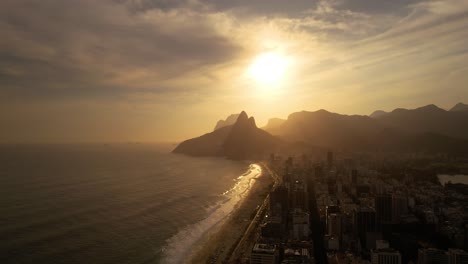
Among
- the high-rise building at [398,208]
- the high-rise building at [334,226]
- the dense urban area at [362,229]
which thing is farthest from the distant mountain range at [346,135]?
the high-rise building at [334,226]

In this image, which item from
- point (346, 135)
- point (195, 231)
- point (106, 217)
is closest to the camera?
point (195, 231)

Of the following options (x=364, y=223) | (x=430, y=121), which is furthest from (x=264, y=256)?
(x=430, y=121)

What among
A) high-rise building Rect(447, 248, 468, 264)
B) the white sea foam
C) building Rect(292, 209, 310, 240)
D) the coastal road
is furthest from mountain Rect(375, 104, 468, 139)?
high-rise building Rect(447, 248, 468, 264)

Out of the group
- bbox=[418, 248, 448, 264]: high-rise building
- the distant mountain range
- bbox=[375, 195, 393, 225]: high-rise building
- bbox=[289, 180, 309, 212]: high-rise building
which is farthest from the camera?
the distant mountain range

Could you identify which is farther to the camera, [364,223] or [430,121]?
[430,121]

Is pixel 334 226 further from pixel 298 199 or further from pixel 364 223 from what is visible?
pixel 298 199

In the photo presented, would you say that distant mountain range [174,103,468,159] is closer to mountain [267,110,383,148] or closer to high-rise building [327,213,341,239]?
mountain [267,110,383,148]

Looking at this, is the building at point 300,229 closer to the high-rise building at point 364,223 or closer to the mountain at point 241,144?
the high-rise building at point 364,223
